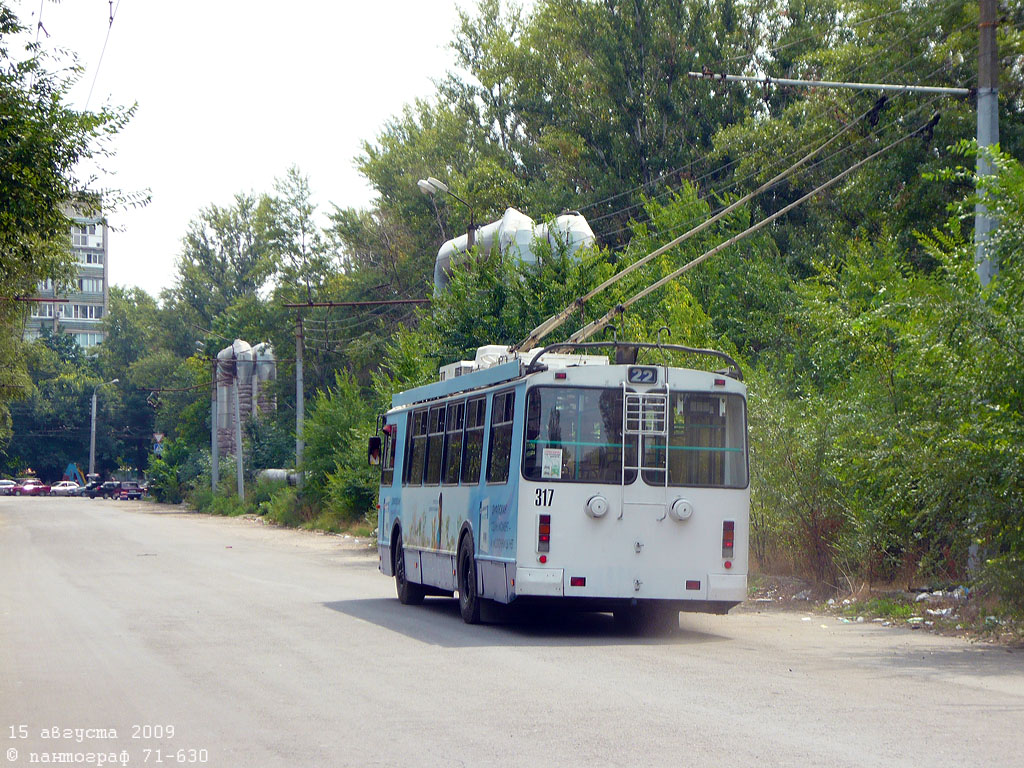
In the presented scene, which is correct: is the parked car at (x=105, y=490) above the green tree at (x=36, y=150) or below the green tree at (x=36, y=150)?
below

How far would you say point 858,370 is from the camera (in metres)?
19.7

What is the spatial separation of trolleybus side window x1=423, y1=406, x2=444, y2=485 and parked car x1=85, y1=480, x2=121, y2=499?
8547 cm

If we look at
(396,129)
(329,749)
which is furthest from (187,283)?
(329,749)

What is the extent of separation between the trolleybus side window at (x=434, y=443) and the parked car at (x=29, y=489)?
321 feet

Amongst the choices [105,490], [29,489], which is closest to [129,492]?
[105,490]

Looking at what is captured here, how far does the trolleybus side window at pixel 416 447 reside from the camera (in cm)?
1881

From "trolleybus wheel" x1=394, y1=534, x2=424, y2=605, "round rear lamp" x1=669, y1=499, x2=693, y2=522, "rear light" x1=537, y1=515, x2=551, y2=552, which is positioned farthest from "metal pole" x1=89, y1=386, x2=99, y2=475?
"round rear lamp" x1=669, y1=499, x2=693, y2=522

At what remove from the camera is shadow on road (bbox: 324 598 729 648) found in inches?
567

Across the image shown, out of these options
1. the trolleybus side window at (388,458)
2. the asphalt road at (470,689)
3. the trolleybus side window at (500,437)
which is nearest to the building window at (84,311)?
the trolleybus side window at (388,458)

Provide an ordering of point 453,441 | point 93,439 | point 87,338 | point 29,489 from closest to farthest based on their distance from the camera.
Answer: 1. point 453,441
2. point 29,489
3. point 93,439
4. point 87,338

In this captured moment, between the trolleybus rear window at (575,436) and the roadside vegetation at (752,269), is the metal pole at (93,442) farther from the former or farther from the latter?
the trolleybus rear window at (575,436)

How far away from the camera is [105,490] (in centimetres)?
10169

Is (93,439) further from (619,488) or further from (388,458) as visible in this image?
(619,488)

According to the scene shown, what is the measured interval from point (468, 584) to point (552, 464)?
247cm
